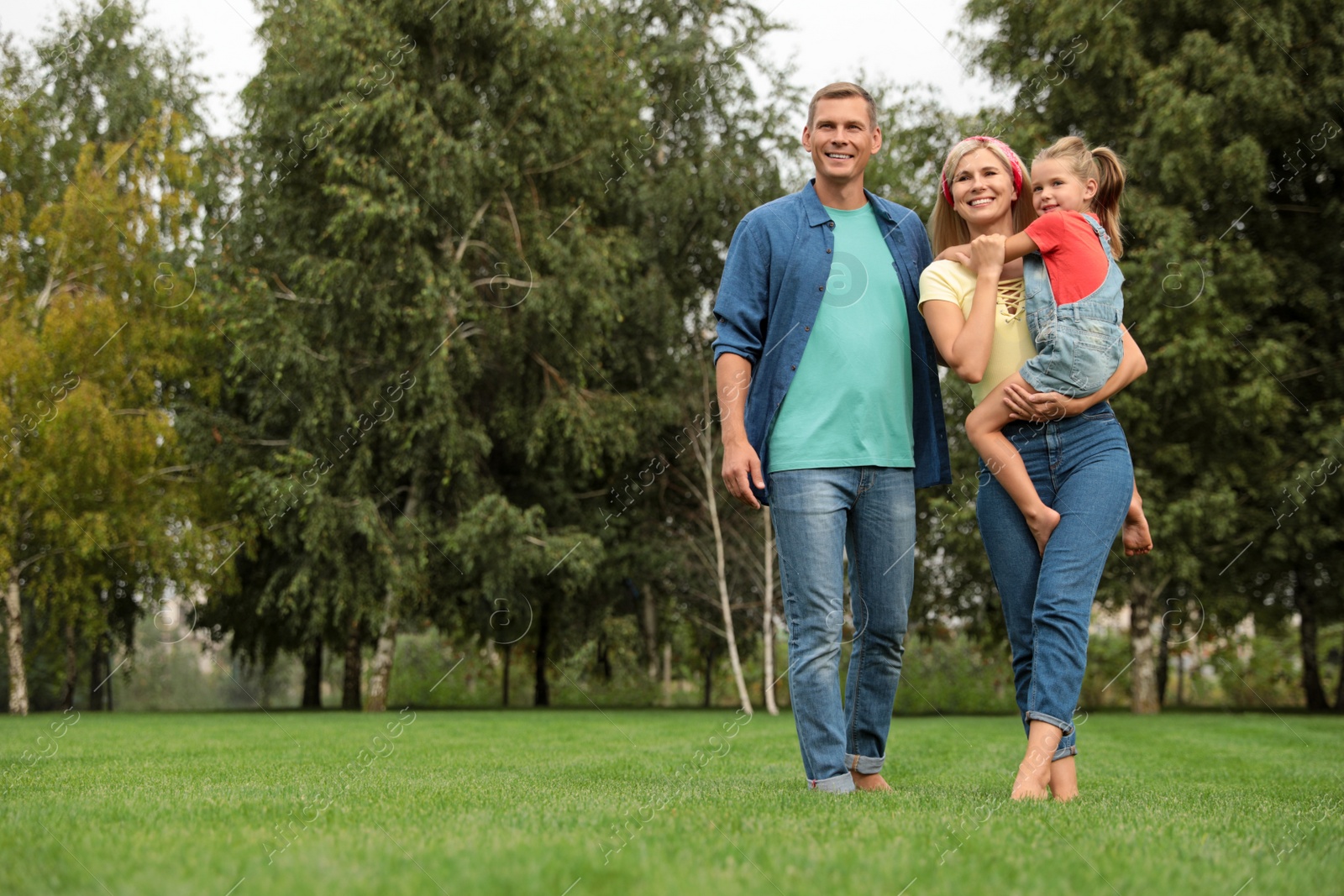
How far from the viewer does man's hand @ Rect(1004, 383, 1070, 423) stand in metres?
3.57

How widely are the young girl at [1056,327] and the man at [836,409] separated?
343mm

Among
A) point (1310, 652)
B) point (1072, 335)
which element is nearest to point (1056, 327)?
point (1072, 335)

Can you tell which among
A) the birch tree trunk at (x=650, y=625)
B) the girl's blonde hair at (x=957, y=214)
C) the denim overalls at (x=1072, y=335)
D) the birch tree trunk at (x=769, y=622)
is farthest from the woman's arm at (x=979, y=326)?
the birch tree trunk at (x=650, y=625)

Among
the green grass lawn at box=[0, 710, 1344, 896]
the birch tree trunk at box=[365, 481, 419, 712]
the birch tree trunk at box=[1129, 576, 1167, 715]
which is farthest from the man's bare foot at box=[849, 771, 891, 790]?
the birch tree trunk at box=[1129, 576, 1167, 715]

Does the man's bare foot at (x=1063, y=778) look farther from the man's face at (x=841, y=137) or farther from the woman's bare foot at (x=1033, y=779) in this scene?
the man's face at (x=841, y=137)

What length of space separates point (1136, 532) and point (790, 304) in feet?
4.61

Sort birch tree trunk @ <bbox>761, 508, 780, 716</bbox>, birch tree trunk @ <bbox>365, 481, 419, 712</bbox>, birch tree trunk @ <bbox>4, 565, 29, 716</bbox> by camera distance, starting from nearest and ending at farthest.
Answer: birch tree trunk @ <bbox>761, 508, 780, 716</bbox>
birch tree trunk @ <bbox>4, 565, 29, 716</bbox>
birch tree trunk @ <bbox>365, 481, 419, 712</bbox>

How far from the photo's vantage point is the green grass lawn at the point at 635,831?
6.77 ft

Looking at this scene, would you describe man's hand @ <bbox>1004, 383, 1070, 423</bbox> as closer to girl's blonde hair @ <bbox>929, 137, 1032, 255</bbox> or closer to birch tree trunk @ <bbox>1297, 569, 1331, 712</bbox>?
girl's blonde hair @ <bbox>929, 137, 1032, 255</bbox>

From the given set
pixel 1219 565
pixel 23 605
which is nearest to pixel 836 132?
pixel 1219 565

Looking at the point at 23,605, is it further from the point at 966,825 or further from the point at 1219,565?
the point at 966,825

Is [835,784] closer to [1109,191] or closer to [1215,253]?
[1109,191]

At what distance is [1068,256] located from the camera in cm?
366

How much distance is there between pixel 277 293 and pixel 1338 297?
17827 mm
